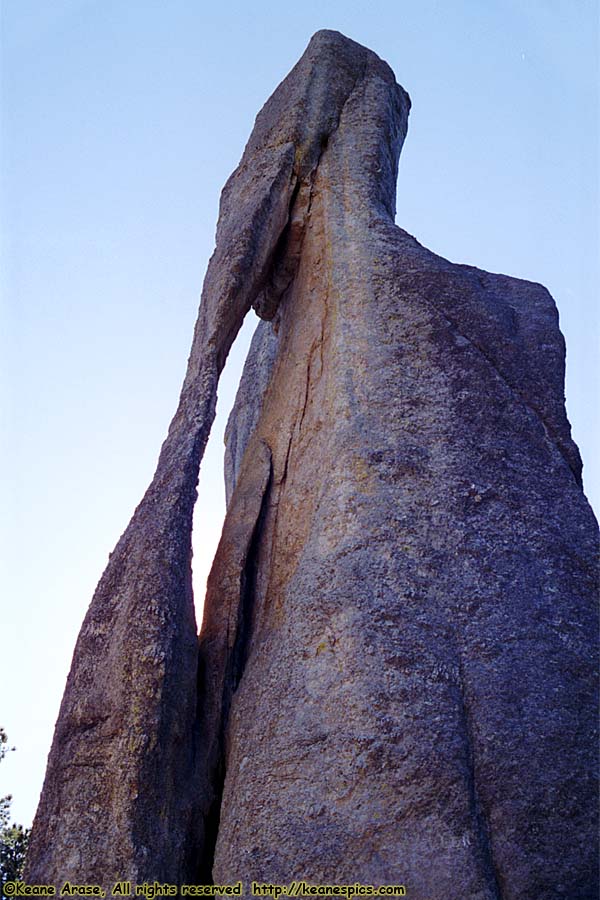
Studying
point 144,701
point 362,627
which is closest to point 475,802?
point 362,627

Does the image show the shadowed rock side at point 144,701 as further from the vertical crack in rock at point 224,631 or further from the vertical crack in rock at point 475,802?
the vertical crack in rock at point 475,802

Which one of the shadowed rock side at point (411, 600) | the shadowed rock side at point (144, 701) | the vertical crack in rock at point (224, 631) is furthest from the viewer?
the vertical crack in rock at point (224, 631)

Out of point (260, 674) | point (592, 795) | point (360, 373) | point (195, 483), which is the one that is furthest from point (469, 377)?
point (592, 795)

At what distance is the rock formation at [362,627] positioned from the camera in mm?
5668

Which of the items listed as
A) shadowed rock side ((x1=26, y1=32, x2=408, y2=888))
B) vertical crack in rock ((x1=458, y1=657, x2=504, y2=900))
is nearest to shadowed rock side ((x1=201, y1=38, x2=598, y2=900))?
vertical crack in rock ((x1=458, y1=657, x2=504, y2=900))

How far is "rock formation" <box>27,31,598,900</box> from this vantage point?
18.6 feet

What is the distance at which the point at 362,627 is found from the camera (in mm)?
6293

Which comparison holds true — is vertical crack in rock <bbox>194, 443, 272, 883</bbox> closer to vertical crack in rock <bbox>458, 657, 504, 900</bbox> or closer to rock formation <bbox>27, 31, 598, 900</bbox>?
rock formation <bbox>27, 31, 598, 900</bbox>

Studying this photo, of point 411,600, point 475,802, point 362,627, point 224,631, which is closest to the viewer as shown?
point 475,802

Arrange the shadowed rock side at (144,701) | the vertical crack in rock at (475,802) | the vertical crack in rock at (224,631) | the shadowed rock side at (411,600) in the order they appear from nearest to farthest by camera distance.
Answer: the vertical crack in rock at (475,802) < the shadowed rock side at (411,600) < the shadowed rock side at (144,701) < the vertical crack in rock at (224,631)

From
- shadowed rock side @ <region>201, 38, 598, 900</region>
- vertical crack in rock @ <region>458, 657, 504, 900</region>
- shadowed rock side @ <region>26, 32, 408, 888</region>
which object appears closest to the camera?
vertical crack in rock @ <region>458, 657, 504, 900</region>

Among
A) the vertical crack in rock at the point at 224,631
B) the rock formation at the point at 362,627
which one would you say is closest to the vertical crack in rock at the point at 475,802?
the rock formation at the point at 362,627

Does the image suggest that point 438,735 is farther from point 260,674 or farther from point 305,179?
point 305,179

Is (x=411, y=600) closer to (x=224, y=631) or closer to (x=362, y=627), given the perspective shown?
(x=362, y=627)
